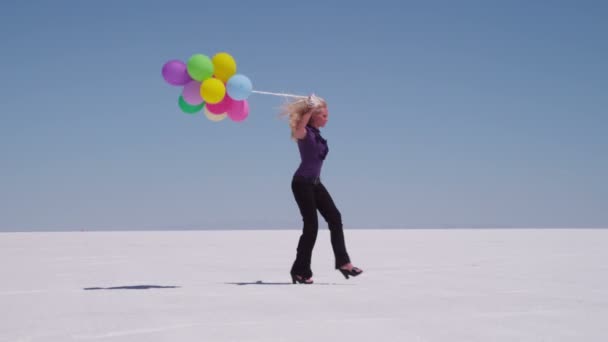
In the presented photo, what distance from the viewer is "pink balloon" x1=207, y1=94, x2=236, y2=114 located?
301 inches

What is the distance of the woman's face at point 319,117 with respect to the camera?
701 centimetres

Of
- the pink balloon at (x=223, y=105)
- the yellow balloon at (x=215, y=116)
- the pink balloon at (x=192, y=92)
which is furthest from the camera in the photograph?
the yellow balloon at (x=215, y=116)

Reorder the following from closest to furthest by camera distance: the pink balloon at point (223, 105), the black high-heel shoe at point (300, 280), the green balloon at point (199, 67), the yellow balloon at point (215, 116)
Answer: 1. the black high-heel shoe at point (300, 280)
2. the green balloon at point (199, 67)
3. the pink balloon at point (223, 105)
4. the yellow balloon at point (215, 116)

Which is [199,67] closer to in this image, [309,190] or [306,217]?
[309,190]

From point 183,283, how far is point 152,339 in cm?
314

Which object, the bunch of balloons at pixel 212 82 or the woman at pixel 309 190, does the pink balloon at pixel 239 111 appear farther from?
the woman at pixel 309 190

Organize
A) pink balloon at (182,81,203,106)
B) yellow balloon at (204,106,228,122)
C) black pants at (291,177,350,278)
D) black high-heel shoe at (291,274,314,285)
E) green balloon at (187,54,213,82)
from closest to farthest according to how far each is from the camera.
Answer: black high-heel shoe at (291,274,314,285) < black pants at (291,177,350,278) < green balloon at (187,54,213,82) < pink balloon at (182,81,203,106) < yellow balloon at (204,106,228,122)

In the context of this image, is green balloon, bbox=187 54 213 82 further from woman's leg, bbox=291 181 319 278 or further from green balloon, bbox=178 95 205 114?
woman's leg, bbox=291 181 319 278

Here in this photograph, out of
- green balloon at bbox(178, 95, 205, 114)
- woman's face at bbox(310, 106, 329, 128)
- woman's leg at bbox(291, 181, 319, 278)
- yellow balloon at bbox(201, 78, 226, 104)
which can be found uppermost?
green balloon at bbox(178, 95, 205, 114)

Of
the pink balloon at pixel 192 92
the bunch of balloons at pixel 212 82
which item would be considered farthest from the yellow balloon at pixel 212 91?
the pink balloon at pixel 192 92

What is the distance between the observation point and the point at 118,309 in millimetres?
4676

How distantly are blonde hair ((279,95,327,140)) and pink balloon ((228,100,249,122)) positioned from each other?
823 mm

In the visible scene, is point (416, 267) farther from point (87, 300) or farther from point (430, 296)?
point (87, 300)

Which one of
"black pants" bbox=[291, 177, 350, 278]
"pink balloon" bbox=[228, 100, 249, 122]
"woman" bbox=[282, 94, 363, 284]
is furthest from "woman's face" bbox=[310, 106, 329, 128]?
"pink balloon" bbox=[228, 100, 249, 122]
